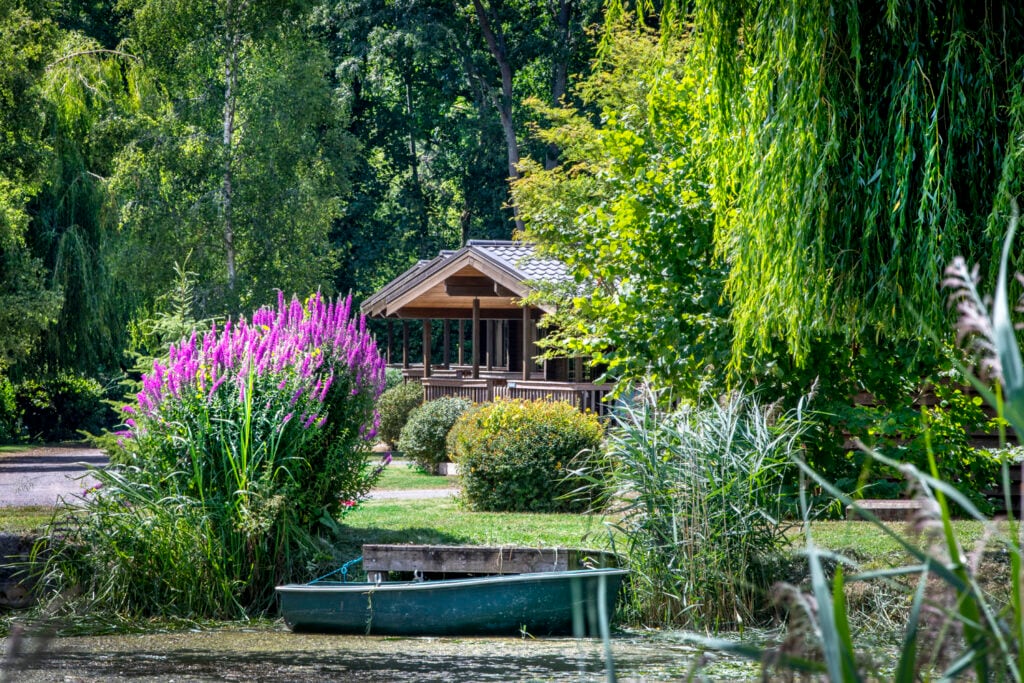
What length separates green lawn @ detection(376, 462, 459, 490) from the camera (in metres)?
19.0

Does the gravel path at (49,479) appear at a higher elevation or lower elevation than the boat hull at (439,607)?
higher

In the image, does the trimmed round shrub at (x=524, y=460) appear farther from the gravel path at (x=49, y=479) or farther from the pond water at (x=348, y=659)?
the pond water at (x=348, y=659)

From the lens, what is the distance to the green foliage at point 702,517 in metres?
8.99

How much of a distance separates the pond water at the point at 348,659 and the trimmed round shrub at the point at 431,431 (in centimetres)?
1204

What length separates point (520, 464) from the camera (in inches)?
579

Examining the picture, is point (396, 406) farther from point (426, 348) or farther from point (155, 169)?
point (155, 169)

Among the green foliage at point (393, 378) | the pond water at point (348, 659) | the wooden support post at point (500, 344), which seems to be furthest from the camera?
the wooden support post at point (500, 344)

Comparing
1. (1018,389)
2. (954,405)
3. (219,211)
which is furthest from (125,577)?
(219,211)

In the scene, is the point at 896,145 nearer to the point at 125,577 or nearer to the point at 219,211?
the point at 125,577

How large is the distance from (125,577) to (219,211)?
20.5 m

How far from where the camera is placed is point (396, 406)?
26.2 meters

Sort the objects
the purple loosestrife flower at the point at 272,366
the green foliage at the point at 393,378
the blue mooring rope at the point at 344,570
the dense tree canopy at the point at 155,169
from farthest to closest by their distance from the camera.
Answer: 1. the green foliage at the point at 393,378
2. the dense tree canopy at the point at 155,169
3. the purple loosestrife flower at the point at 272,366
4. the blue mooring rope at the point at 344,570

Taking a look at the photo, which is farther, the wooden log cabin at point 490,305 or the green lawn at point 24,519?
the wooden log cabin at point 490,305

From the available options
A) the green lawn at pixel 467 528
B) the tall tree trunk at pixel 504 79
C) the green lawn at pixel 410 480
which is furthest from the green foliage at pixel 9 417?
the green lawn at pixel 467 528
